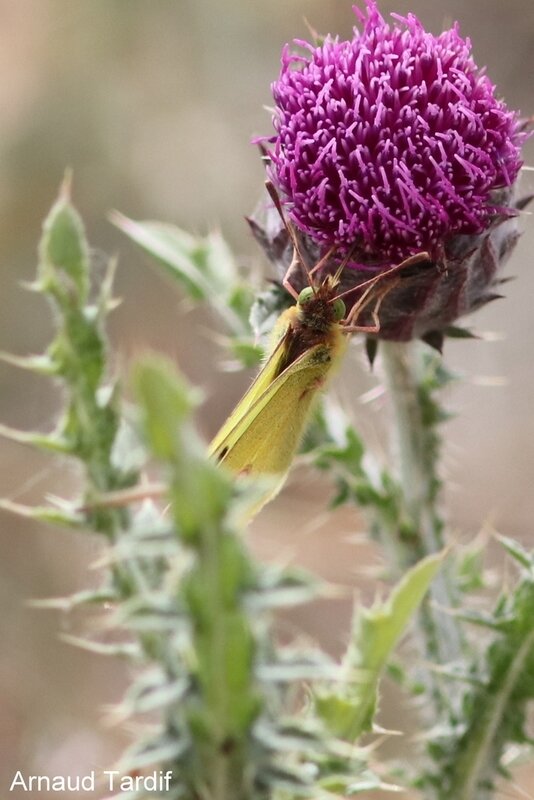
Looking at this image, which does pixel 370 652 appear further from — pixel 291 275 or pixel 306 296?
pixel 291 275

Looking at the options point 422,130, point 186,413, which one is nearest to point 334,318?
point 422,130

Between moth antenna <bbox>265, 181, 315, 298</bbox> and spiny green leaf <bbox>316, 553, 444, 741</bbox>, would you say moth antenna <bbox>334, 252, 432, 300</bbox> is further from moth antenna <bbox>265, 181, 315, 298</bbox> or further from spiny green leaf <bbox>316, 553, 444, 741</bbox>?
spiny green leaf <bbox>316, 553, 444, 741</bbox>

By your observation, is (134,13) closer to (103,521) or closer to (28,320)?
(28,320)

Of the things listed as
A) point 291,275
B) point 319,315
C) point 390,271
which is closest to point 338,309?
point 319,315

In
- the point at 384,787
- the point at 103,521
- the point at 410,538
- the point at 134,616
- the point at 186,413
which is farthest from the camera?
the point at 410,538

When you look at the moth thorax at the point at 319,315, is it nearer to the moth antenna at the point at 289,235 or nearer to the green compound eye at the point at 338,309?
the green compound eye at the point at 338,309

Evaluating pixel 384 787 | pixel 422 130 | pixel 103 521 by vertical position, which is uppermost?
pixel 422 130

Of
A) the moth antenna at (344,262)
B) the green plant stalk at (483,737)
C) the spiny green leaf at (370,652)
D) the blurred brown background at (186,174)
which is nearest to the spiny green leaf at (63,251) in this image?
the moth antenna at (344,262)
